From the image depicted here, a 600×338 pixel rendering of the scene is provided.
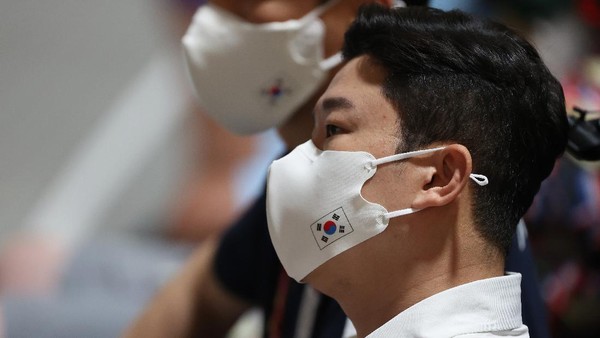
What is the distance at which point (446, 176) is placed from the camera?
1153mm

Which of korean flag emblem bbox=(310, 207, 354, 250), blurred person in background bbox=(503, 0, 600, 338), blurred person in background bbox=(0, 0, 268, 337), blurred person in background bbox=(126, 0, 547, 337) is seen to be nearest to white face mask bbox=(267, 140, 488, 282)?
korean flag emblem bbox=(310, 207, 354, 250)

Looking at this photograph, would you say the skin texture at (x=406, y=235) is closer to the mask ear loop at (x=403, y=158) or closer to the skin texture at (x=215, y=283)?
the mask ear loop at (x=403, y=158)

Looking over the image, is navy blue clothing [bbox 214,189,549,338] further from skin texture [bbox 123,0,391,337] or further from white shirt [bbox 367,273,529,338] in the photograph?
white shirt [bbox 367,273,529,338]

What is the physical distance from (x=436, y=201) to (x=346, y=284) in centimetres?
16

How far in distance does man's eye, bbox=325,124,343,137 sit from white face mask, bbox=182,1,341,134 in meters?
0.39

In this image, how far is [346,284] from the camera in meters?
1.20

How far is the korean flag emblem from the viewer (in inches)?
46.4

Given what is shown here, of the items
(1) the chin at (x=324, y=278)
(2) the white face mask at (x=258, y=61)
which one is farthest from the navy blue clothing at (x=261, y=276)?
(1) the chin at (x=324, y=278)

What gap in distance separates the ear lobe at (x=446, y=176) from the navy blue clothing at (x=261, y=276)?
0.45 meters

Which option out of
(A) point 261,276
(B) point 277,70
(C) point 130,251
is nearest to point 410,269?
(B) point 277,70

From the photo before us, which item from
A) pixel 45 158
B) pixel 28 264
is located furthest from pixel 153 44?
pixel 28 264

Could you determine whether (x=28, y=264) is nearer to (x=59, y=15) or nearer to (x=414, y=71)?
(x=59, y=15)

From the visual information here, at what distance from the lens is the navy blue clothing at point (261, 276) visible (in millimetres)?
1662

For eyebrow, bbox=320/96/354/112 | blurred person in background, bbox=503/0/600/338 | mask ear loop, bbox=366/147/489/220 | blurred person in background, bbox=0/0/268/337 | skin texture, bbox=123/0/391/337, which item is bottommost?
blurred person in background, bbox=0/0/268/337
